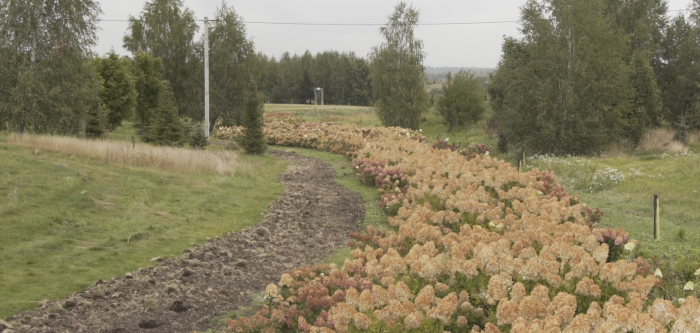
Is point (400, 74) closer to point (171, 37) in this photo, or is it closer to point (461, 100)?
point (461, 100)

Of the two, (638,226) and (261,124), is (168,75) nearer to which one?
(261,124)

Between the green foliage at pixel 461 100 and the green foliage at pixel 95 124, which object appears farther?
the green foliage at pixel 461 100

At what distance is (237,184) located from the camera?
48.6 ft

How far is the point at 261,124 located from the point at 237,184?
34.1ft

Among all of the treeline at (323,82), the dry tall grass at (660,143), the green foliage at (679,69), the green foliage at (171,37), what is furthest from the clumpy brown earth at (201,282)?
the treeline at (323,82)

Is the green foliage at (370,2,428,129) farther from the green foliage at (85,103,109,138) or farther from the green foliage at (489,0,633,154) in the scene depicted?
the green foliage at (85,103,109,138)

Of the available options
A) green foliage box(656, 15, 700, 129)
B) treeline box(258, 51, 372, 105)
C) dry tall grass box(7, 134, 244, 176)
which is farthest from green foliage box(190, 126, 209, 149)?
treeline box(258, 51, 372, 105)

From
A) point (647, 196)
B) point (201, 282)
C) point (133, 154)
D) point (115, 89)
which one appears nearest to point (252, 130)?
point (133, 154)

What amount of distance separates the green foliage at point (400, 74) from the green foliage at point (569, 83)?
12.3 m

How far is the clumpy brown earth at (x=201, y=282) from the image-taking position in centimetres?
586

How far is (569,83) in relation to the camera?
23.0m

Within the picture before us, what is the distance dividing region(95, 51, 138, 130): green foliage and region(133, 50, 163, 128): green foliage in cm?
361

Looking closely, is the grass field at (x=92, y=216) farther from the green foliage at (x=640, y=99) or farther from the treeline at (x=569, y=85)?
the green foliage at (x=640, y=99)

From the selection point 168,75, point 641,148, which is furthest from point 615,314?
point 168,75
